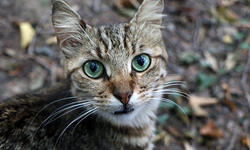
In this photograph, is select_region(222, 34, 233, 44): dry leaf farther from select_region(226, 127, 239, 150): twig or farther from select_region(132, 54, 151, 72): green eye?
select_region(132, 54, 151, 72): green eye

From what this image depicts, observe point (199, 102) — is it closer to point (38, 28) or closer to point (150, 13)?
point (150, 13)

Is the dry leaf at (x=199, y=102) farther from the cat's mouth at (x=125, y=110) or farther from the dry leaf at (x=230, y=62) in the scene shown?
the cat's mouth at (x=125, y=110)

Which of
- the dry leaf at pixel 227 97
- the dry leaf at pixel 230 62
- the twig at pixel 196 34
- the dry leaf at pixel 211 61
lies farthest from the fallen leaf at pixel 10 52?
the dry leaf at pixel 230 62

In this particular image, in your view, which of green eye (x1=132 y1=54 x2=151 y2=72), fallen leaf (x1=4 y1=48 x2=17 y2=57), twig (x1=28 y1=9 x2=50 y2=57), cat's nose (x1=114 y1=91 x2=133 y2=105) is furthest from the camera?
twig (x1=28 y1=9 x2=50 y2=57)

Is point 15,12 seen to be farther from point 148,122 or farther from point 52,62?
point 148,122

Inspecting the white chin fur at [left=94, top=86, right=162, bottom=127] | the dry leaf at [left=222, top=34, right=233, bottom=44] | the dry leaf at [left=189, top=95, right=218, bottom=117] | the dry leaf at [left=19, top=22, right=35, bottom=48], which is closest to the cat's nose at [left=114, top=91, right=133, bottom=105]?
the white chin fur at [left=94, top=86, right=162, bottom=127]
